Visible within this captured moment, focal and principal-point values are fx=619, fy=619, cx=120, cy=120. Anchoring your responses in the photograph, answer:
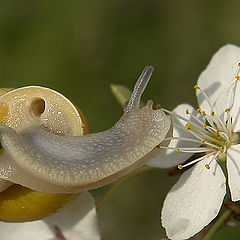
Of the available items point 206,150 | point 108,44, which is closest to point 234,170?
point 206,150

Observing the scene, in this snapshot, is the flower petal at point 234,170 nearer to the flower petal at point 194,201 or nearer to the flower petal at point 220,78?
the flower petal at point 194,201

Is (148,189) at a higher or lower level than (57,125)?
lower

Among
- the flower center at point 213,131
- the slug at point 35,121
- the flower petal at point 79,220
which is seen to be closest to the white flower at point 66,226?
the flower petal at point 79,220

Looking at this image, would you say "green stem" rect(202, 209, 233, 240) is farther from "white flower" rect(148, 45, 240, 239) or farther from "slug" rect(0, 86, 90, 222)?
"slug" rect(0, 86, 90, 222)

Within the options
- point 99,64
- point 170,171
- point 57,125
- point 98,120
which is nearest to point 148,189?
point 98,120

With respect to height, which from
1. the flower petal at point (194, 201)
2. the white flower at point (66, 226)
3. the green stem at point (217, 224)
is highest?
the flower petal at point (194, 201)

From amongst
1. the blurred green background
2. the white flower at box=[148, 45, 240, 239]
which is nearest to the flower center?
the white flower at box=[148, 45, 240, 239]

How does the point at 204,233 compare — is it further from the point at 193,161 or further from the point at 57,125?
the point at 57,125

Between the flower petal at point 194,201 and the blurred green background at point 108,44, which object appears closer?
the flower petal at point 194,201
